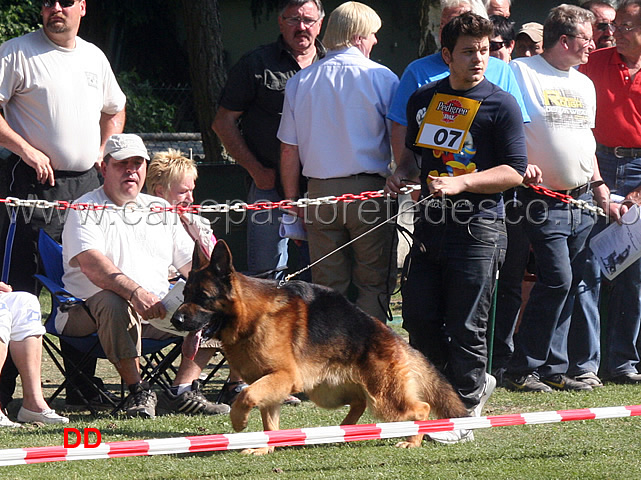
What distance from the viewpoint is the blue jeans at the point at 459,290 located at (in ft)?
16.2

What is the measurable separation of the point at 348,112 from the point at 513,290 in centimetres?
177

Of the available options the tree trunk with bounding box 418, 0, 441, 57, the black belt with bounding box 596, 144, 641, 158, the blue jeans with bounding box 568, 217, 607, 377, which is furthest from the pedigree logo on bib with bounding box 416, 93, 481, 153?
the tree trunk with bounding box 418, 0, 441, 57

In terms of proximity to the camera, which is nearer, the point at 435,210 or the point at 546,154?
the point at 435,210

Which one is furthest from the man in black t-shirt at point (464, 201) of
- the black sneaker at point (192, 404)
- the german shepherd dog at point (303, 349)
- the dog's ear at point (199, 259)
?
the black sneaker at point (192, 404)

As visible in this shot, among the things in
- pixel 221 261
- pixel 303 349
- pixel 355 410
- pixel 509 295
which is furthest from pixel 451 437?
pixel 509 295

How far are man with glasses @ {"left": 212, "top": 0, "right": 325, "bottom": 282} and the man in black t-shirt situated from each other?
1.64m

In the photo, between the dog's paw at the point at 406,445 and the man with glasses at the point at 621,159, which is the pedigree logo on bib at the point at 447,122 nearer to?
the dog's paw at the point at 406,445

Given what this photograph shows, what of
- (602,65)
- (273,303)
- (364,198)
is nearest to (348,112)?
(364,198)

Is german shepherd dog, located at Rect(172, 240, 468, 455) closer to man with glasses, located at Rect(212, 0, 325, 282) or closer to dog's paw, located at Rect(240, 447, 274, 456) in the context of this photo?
dog's paw, located at Rect(240, 447, 274, 456)

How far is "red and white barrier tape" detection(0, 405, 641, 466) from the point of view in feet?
12.0

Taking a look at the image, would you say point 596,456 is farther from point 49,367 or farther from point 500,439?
point 49,367

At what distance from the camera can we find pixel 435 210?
16.6ft

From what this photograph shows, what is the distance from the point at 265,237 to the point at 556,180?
Answer: 203cm

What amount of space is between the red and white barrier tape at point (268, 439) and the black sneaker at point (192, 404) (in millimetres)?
1531
